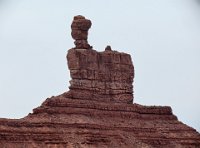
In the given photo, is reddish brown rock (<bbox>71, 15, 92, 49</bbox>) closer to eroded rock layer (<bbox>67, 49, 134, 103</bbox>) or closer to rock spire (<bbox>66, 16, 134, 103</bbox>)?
rock spire (<bbox>66, 16, 134, 103</bbox>)

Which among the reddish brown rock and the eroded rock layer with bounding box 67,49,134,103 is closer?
the eroded rock layer with bounding box 67,49,134,103

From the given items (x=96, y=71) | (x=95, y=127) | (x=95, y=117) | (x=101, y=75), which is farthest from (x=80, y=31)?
(x=95, y=127)

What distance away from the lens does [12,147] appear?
313 feet

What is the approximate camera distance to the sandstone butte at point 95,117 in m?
98.7

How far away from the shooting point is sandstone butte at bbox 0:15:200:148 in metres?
98.7

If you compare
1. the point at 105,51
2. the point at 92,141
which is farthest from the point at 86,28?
the point at 92,141

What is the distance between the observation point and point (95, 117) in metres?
106

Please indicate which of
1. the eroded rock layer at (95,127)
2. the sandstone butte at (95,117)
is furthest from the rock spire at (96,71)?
the eroded rock layer at (95,127)

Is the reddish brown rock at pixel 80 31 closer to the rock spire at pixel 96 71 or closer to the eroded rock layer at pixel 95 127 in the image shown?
the rock spire at pixel 96 71

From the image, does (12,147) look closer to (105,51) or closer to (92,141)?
(92,141)

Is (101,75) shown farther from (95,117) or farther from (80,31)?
(95,117)

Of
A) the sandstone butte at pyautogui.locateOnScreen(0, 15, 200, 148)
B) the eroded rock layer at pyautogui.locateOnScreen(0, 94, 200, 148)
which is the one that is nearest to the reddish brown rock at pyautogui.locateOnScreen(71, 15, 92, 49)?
the sandstone butte at pyautogui.locateOnScreen(0, 15, 200, 148)

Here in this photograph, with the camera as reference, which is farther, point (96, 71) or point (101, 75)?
point (101, 75)

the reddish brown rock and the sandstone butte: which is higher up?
the reddish brown rock
